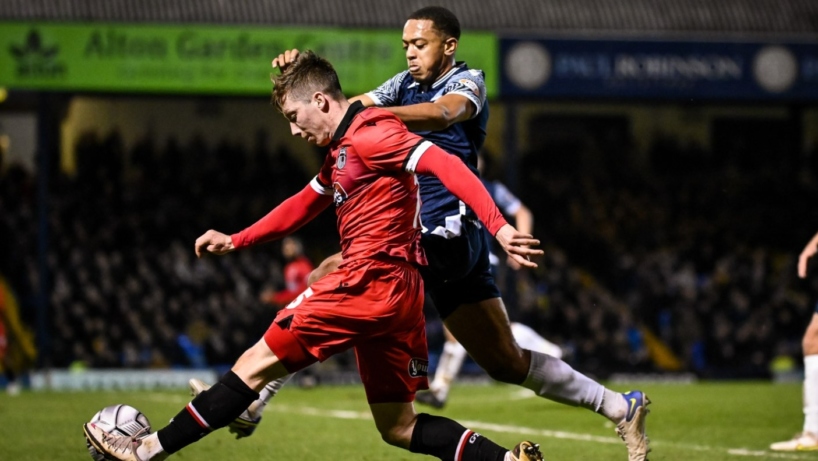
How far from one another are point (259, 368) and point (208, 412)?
0.26m

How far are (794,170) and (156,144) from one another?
10968 millimetres

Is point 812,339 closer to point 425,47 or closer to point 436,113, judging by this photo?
point 425,47

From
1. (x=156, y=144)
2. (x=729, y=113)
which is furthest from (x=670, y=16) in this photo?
(x=156, y=144)

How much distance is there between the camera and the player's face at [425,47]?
6168 millimetres

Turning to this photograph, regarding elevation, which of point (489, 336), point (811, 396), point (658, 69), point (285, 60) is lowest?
point (811, 396)

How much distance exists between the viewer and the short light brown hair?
16.7 ft

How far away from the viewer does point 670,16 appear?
18.1 metres

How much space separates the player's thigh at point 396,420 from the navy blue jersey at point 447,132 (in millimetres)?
1048

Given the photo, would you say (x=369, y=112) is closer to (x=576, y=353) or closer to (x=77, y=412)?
(x=77, y=412)

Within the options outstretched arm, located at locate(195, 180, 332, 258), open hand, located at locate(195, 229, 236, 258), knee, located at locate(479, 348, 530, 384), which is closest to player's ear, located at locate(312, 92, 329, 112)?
outstretched arm, located at locate(195, 180, 332, 258)

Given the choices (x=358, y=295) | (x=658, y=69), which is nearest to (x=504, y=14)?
(x=658, y=69)

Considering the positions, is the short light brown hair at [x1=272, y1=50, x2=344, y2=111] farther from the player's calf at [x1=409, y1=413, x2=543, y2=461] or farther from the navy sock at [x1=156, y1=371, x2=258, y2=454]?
the player's calf at [x1=409, y1=413, x2=543, y2=461]

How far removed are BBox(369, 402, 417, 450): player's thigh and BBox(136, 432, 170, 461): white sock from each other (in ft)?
2.84

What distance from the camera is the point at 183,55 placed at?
16.3 meters
